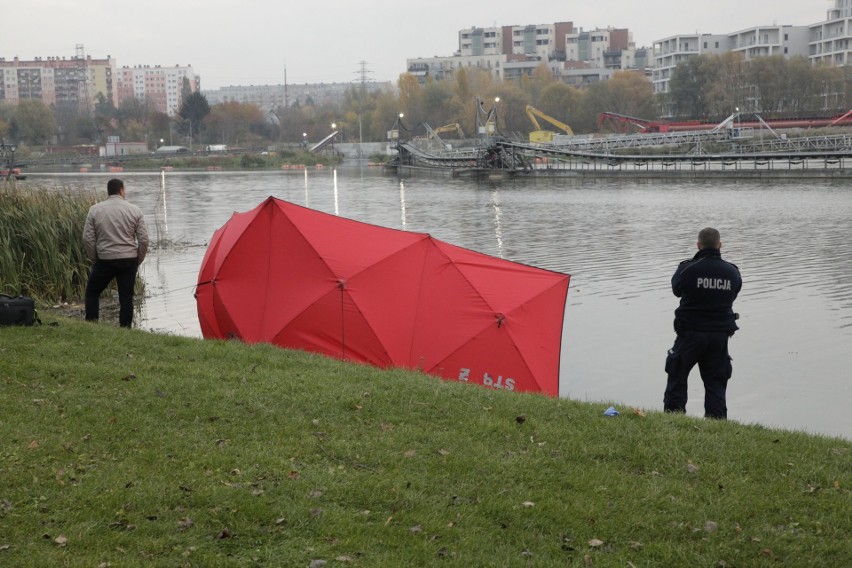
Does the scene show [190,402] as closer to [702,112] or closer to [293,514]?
[293,514]

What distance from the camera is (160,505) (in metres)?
5.76

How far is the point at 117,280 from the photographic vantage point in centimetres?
1199

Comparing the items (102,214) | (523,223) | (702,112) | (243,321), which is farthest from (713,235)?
(702,112)

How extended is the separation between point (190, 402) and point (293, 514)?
7.62ft

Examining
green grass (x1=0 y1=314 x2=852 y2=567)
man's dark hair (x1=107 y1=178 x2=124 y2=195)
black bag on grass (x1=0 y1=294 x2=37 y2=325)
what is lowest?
green grass (x1=0 y1=314 x2=852 y2=567)

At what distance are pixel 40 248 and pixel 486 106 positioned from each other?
399ft

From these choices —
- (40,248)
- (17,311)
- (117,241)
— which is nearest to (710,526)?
(17,311)

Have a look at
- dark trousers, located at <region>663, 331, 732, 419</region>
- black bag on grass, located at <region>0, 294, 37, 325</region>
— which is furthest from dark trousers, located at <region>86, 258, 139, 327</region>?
dark trousers, located at <region>663, 331, 732, 419</region>

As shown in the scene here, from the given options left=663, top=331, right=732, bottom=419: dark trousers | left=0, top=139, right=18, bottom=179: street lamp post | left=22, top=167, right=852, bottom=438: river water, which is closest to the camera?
left=663, top=331, right=732, bottom=419: dark trousers

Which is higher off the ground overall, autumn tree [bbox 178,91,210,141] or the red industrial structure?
autumn tree [bbox 178,91,210,141]

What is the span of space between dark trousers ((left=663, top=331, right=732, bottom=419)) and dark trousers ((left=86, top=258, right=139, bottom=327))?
21.0 ft

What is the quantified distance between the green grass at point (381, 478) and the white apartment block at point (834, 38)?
137861mm

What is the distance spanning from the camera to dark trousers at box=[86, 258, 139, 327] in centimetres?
1190

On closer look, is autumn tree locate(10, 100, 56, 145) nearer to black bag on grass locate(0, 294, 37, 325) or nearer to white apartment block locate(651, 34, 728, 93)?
white apartment block locate(651, 34, 728, 93)
